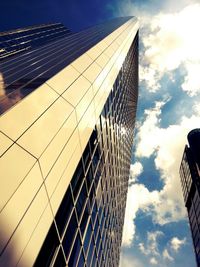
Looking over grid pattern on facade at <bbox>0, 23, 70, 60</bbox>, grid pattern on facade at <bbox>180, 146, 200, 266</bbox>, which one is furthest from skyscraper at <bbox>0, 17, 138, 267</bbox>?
grid pattern on facade at <bbox>0, 23, 70, 60</bbox>

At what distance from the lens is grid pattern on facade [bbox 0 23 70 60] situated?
7139cm

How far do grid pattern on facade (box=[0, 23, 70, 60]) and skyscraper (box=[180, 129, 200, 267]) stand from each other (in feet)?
155

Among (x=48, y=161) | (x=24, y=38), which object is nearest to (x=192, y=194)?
(x=48, y=161)

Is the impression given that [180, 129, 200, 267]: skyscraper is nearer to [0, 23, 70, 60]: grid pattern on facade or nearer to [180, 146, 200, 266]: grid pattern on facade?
[180, 146, 200, 266]: grid pattern on facade

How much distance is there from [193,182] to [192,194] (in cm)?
405

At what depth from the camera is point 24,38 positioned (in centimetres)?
8775

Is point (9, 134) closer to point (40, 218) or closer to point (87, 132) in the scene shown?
point (40, 218)

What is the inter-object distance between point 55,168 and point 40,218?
2.11 m

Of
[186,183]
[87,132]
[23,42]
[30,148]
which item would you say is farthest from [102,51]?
[23,42]

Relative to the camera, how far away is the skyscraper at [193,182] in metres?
55.9

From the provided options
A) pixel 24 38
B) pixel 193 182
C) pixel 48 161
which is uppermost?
pixel 24 38

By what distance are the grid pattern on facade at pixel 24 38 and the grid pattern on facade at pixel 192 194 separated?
47.3 metres

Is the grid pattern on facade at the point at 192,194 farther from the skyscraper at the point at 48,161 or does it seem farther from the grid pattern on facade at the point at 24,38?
the grid pattern on facade at the point at 24,38

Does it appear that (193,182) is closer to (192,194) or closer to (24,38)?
(192,194)
